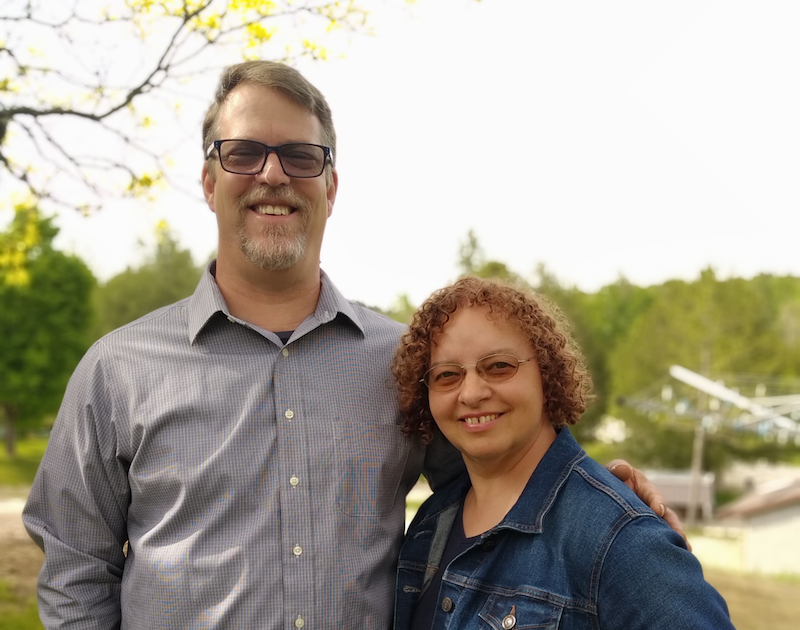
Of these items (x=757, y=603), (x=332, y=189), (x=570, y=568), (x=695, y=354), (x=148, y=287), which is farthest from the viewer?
(x=695, y=354)

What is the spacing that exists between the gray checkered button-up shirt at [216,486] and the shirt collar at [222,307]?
Answer: 0.01 m

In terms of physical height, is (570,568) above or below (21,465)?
above

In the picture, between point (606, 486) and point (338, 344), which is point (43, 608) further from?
point (606, 486)

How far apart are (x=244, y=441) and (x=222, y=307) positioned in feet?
1.63

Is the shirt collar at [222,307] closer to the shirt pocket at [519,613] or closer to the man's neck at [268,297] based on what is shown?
the man's neck at [268,297]

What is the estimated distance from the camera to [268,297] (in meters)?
2.94

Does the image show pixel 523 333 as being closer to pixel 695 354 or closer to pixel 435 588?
pixel 435 588

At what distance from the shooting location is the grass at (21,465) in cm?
Answer: 2994

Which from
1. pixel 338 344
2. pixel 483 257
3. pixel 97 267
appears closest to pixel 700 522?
pixel 483 257

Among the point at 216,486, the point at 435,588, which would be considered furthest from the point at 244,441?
the point at 435,588

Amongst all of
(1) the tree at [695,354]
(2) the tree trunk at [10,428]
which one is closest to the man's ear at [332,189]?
(2) the tree trunk at [10,428]

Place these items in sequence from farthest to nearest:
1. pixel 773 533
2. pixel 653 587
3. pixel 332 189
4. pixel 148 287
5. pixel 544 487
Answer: pixel 148 287, pixel 773 533, pixel 332 189, pixel 544 487, pixel 653 587

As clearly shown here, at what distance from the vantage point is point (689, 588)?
6.93ft

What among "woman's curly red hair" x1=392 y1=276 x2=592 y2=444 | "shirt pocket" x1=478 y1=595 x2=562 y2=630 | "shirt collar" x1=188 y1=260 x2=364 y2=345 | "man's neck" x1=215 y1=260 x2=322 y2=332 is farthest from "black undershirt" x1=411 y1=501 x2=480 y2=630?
"man's neck" x1=215 y1=260 x2=322 y2=332
